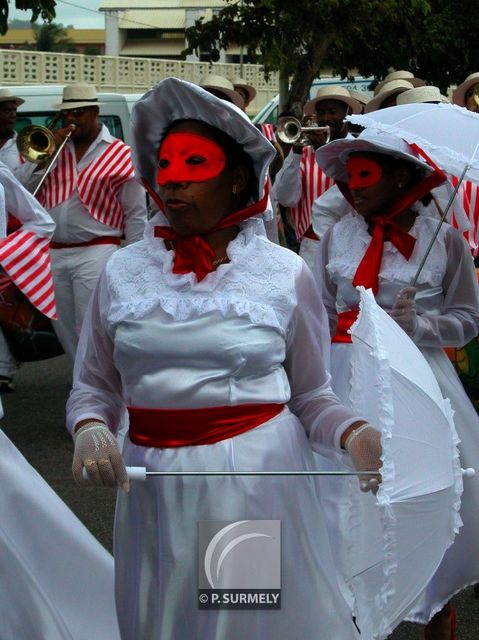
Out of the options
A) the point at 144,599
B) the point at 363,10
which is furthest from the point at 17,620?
the point at 363,10

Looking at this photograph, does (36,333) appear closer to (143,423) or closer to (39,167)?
(39,167)

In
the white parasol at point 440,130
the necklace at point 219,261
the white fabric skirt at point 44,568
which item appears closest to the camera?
the necklace at point 219,261

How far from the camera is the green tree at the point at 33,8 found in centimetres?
972

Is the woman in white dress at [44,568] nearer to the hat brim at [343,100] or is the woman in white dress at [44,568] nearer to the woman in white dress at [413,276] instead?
the woman in white dress at [413,276]

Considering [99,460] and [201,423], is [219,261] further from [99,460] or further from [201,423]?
[99,460]

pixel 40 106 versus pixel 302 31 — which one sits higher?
pixel 302 31

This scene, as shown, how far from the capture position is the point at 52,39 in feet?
323

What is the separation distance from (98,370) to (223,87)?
6.75 metres

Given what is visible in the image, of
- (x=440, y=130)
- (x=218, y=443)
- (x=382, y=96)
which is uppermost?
(x=440, y=130)

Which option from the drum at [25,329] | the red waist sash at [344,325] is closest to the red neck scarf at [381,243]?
the red waist sash at [344,325]

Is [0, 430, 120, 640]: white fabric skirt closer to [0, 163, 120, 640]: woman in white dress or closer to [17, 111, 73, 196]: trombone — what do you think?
[0, 163, 120, 640]: woman in white dress

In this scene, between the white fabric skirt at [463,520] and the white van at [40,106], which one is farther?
the white van at [40,106]

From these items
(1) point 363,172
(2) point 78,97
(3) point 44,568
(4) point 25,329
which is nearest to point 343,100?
(2) point 78,97

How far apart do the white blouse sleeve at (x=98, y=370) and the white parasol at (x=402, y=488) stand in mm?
650
